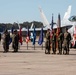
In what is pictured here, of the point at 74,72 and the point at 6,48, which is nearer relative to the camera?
the point at 74,72

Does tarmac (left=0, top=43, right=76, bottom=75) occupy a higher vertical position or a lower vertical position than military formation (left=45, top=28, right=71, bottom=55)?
lower

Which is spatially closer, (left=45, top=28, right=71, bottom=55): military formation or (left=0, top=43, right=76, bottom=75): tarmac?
(left=0, top=43, right=76, bottom=75): tarmac

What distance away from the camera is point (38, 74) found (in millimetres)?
13258

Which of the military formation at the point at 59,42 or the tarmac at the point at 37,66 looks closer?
the tarmac at the point at 37,66

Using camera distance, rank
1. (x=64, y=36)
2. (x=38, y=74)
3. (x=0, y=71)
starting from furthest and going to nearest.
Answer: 1. (x=64, y=36)
2. (x=0, y=71)
3. (x=38, y=74)

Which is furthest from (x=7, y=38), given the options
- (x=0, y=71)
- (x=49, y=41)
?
(x=0, y=71)

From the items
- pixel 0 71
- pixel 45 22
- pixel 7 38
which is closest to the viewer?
pixel 0 71

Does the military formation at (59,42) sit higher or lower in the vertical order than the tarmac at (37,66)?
higher

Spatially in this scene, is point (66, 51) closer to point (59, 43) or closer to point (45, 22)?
point (59, 43)

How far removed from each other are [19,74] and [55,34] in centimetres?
1277

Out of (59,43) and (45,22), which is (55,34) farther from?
(45,22)

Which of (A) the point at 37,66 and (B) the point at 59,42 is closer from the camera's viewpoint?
(A) the point at 37,66

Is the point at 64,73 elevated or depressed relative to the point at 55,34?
depressed

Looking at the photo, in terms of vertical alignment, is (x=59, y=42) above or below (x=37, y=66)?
above
